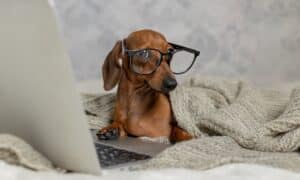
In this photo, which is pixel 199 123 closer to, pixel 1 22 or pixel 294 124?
pixel 294 124

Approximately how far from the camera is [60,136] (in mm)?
655

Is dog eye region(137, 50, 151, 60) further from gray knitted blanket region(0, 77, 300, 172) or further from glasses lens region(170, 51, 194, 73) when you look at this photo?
glasses lens region(170, 51, 194, 73)

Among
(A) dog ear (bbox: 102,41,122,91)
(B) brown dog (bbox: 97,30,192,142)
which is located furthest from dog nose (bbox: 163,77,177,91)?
(A) dog ear (bbox: 102,41,122,91)

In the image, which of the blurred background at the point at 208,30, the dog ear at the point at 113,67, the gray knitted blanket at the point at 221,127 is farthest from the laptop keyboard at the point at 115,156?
the blurred background at the point at 208,30

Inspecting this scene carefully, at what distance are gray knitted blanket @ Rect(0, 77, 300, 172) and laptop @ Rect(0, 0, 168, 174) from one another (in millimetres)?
31

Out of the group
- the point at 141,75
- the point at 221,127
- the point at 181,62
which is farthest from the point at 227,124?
the point at 181,62

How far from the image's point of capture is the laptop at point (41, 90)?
59 cm

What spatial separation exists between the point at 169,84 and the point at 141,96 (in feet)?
0.29

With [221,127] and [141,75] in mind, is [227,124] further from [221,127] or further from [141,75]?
[141,75]

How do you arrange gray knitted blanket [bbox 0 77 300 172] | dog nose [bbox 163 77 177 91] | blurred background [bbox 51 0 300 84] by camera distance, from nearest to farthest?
gray knitted blanket [bbox 0 77 300 172]
dog nose [bbox 163 77 177 91]
blurred background [bbox 51 0 300 84]

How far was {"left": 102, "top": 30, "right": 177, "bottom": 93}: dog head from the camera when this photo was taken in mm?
977

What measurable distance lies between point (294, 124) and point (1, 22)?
0.47 meters

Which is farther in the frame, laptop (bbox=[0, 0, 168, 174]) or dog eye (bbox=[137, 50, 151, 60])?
dog eye (bbox=[137, 50, 151, 60])

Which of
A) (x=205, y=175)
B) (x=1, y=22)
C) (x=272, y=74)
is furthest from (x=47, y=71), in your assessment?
(x=272, y=74)
